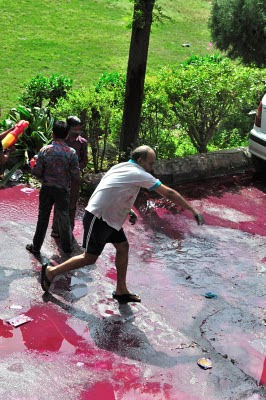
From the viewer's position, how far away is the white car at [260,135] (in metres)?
9.60

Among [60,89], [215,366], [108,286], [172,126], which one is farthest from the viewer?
[60,89]

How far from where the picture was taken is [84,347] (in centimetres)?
555

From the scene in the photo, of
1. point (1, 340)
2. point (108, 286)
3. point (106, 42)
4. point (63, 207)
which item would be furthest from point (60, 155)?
point (106, 42)

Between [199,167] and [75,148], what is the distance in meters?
2.85

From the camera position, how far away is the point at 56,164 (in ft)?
22.6

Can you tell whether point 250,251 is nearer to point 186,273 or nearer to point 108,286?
point 186,273

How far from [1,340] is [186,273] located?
237 cm

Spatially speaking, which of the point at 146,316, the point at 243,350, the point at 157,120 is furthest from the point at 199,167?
the point at 243,350

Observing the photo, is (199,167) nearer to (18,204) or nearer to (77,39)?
(18,204)

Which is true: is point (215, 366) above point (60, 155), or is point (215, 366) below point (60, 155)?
below

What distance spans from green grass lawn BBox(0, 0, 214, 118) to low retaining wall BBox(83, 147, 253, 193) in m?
4.38

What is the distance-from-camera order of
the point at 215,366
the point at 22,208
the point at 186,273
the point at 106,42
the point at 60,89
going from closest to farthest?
1. the point at 215,366
2. the point at 186,273
3. the point at 22,208
4. the point at 60,89
5. the point at 106,42

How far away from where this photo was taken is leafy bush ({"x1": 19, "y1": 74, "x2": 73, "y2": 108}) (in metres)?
11.4

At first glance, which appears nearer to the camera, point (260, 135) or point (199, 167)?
point (260, 135)
